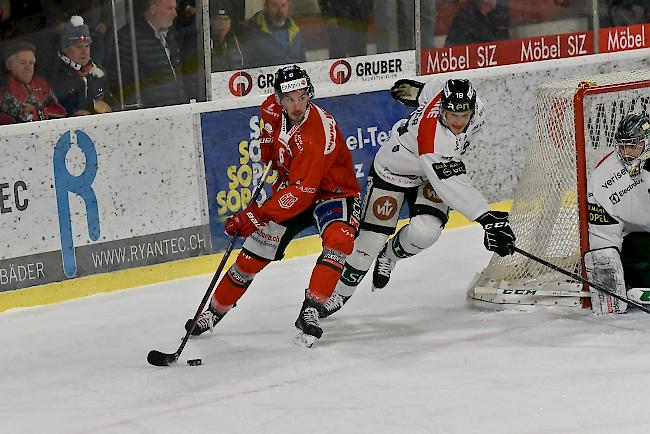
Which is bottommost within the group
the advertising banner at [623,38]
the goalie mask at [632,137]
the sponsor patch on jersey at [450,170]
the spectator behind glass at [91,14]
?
the sponsor patch on jersey at [450,170]

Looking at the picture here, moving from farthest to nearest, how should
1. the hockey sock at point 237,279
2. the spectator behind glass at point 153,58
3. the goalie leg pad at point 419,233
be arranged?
the spectator behind glass at point 153,58 < the goalie leg pad at point 419,233 < the hockey sock at point 237,279

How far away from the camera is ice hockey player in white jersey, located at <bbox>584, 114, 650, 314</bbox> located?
4.32 metres

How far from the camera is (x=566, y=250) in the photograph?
4684 mm

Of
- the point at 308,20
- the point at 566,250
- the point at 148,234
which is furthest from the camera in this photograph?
the point at 308,20

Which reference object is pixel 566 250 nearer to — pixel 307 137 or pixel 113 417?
pixel 307 137

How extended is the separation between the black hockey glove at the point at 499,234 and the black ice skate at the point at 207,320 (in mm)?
1005

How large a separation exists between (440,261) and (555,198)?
34.9 inches

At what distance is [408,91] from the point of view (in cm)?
467

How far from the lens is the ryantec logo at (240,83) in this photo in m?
5.59

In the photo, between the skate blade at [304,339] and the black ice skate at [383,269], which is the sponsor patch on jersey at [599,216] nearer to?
the black ice skate at [383,269]

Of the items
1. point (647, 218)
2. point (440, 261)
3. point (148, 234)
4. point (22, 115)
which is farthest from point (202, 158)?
point (647, 218)

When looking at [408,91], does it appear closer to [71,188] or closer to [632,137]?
[632,137]

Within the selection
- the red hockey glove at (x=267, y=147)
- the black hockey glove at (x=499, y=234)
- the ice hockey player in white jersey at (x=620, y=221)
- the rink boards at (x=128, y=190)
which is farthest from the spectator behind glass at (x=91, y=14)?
the ice hockey player in white jersey at (x=620, y=221)

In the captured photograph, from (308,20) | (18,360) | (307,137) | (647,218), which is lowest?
(18,360)
